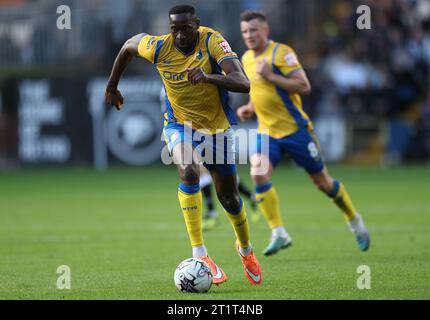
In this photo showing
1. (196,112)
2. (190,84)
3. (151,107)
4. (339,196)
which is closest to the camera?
(190,84)

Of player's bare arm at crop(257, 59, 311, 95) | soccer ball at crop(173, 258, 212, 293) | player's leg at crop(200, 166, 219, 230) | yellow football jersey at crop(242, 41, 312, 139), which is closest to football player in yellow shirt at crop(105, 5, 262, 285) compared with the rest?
soccer ball at crop(173, 258, 212, 293)

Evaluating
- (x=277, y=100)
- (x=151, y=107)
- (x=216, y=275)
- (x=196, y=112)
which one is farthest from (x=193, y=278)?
(x=151, y=107)

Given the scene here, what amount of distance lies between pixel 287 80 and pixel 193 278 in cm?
356

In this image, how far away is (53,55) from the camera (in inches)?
985

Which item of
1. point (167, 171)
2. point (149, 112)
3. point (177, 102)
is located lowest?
point (167, 171)

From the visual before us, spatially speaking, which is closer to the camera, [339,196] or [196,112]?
[196,112]

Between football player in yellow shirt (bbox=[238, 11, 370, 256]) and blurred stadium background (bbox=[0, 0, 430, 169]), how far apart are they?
Answer: 11742 mm

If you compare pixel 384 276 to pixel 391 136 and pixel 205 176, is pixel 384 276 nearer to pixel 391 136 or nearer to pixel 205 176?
pixel 205 176

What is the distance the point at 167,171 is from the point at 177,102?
14.8m

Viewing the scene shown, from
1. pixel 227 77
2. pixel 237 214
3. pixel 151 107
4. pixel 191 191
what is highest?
pixel 227 77

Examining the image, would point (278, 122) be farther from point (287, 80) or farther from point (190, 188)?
point (190, 188)

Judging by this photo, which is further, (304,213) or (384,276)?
(304,213)

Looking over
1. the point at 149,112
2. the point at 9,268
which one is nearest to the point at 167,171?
the point at 149,112

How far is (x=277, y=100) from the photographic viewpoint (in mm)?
10508
